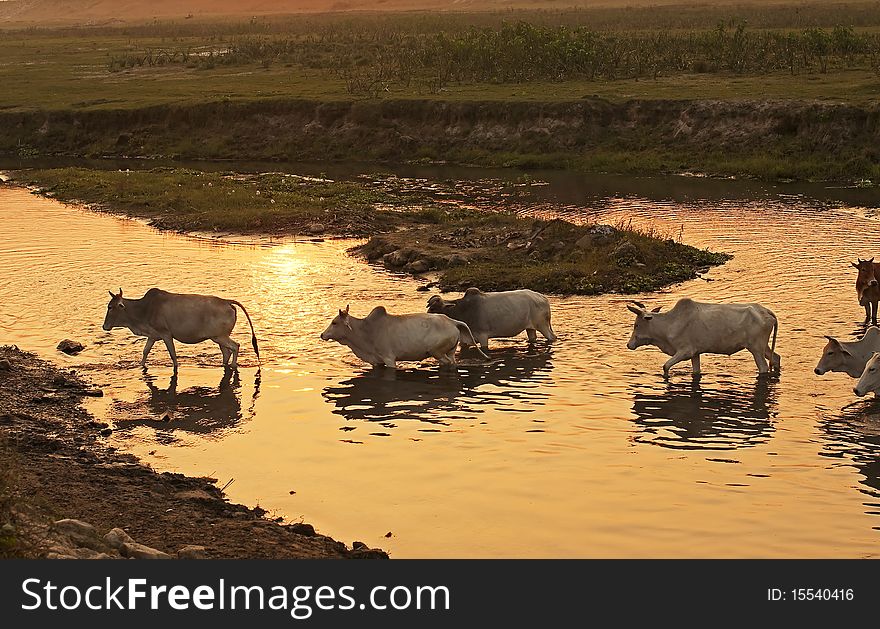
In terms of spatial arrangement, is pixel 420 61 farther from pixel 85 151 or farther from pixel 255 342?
pixel 255 342

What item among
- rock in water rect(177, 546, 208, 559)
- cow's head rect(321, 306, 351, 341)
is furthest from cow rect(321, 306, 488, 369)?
rock in water rect(177, 546, 208, 559)

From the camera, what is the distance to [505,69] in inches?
2234

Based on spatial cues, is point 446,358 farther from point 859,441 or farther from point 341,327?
point 859,441

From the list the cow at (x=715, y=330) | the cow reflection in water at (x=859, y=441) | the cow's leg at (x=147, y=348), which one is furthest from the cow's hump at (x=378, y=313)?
the cow reflection in water at (x=859, y=441)

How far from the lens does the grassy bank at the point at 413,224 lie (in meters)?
23.7

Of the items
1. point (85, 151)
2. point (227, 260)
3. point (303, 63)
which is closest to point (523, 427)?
point (227, 260)

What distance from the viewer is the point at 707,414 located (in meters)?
15.5

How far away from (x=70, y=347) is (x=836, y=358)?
1127 cm

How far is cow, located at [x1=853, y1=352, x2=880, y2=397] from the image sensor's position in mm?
15266

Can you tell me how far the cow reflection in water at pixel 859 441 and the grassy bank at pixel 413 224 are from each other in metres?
7.72

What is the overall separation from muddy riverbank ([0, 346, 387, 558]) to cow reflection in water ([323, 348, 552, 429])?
329 centimetres

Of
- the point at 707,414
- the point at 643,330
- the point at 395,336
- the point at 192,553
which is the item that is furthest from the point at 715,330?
the point at 192,553

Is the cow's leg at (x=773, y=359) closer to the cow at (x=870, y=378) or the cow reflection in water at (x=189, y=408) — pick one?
the cow at (x=870, y=378)

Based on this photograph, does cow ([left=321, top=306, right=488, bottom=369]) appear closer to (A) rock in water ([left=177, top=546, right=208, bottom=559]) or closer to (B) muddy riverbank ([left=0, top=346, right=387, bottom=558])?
(B) muddy riverbank ([left=0, top=346, right=387, bottom=558])
